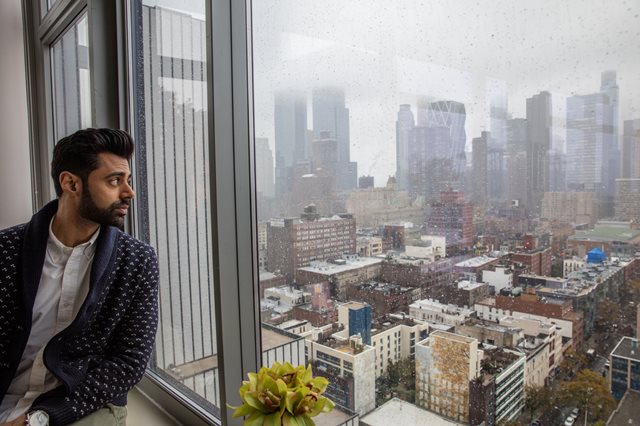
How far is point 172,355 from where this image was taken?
190 cm

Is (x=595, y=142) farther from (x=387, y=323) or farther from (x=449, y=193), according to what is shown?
(x=387, y=323)

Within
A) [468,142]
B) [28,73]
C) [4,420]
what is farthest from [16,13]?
[468,142]

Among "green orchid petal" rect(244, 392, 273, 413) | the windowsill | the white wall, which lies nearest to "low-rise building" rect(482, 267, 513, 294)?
"green orchid petal" rect(244, 392, 273, 413)

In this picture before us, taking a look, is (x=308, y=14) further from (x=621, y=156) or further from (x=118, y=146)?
(x=621, y=156)

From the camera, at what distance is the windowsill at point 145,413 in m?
1.71

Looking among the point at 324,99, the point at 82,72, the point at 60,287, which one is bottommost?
the point at 60,287

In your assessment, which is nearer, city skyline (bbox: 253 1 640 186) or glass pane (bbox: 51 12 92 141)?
city skyline (bbox: 253 1 640 186)

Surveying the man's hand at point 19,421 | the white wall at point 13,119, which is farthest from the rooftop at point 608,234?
the white wall at point 13,119

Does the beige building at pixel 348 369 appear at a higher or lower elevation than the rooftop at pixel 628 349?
lower

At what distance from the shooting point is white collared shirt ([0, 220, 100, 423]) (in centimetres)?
128

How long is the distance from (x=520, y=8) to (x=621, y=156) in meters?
0.34

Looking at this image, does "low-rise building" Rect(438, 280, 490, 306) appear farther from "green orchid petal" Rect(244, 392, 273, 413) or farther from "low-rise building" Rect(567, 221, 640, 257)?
"green orchid petal" Rect(244, 392, 273, 413)

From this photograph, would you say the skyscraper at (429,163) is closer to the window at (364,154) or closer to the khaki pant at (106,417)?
the window at (364,154)

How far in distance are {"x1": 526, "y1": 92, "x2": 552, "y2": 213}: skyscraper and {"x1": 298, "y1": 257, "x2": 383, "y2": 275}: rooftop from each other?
41 cm
